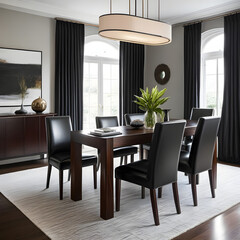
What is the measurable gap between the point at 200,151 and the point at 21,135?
2.96 m

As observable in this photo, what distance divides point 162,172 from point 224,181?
5.58 feet

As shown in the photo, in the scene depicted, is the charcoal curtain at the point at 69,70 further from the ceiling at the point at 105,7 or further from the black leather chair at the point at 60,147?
the black leather chair at the point at 60,147

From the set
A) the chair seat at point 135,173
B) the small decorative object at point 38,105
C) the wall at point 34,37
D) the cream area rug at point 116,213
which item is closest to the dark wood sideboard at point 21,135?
the small decorative object at point 38,105

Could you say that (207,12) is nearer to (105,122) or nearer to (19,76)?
(105,122)

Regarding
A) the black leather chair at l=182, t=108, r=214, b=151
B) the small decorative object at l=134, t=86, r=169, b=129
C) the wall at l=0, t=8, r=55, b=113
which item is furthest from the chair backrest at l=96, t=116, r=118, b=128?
the wall at l=0, t=8, r=55, b=113

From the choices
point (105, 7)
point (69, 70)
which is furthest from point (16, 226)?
point (105, 7)

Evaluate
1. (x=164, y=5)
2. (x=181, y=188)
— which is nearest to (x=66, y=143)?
(x=181, y=188)

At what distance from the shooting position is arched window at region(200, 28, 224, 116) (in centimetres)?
541

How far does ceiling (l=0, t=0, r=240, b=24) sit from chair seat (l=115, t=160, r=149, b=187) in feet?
10.2

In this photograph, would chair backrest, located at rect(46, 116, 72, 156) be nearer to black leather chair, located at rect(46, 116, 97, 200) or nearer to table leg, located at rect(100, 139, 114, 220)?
black leather chair, located at rect(46, 116, 97, 200)

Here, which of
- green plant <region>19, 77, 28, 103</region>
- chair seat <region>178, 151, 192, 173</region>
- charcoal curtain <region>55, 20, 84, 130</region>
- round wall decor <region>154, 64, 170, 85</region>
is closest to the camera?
chair seat <region>178, 151, 192, 173</region>

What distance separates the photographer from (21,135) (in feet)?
15.3

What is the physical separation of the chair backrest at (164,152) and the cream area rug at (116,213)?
414 millimetres

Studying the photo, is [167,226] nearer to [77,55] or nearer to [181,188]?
[181,188]
